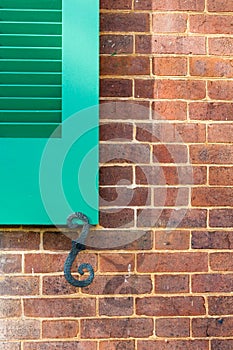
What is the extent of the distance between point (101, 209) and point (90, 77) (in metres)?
0.48

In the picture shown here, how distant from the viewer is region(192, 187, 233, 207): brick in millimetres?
1996

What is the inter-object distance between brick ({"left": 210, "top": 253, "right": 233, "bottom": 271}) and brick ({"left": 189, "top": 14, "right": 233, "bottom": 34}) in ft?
2.78

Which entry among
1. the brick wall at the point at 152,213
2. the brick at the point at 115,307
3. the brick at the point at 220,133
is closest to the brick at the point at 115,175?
the brick wall at the point at 152,213

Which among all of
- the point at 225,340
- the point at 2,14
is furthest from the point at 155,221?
the point at 2,14

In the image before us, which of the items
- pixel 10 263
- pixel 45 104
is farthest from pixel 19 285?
pixel 45 104

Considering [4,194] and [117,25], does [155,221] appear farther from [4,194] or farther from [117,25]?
[117,25]

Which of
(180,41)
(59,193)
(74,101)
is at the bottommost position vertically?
(59,193)

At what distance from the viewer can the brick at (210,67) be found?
201cm

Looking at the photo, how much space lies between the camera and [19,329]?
193 centimetres

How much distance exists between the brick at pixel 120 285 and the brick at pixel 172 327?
0.13 m

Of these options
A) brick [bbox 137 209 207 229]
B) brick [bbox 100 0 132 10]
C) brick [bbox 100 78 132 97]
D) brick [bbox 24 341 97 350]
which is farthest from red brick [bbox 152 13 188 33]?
brick [bbox 24 341 97 350]

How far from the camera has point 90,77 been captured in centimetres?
186

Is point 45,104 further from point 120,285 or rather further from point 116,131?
point 120,285

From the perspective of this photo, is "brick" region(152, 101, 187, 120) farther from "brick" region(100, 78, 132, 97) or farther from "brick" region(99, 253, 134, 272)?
"brick" region(99, 253, 134, 272)
